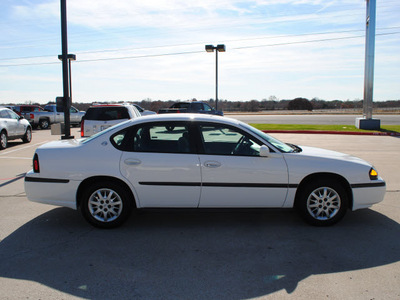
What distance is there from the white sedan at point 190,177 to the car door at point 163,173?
13 mm

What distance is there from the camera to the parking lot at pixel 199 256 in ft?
11.5

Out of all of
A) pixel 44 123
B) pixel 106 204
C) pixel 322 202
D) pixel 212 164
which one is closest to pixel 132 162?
pixel 106 204

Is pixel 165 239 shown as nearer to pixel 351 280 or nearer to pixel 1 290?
pixel 1 290

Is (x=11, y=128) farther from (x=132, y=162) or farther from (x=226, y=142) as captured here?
(x=226, y=142)

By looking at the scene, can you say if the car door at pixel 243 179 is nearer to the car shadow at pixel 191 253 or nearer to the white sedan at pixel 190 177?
the white sedan at pixel 190 177

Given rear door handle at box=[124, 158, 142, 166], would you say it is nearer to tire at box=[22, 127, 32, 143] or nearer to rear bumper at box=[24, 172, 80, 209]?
rear bumper at box=[24, 172, 80, 209]

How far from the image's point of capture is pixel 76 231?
5109 millimetres

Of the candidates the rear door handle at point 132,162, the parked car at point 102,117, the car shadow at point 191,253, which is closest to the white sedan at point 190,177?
the rear door handle at point 132,162

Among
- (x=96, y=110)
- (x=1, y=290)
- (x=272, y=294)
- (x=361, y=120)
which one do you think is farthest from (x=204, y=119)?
(x=361, y=120)

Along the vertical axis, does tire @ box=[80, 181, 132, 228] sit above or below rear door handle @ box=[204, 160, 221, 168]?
below

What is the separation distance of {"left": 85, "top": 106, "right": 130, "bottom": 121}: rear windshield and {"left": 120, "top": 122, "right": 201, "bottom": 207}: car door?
305 inches

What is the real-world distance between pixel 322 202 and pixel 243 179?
1.15 m

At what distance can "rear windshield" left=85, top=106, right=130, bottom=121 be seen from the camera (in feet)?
41.2

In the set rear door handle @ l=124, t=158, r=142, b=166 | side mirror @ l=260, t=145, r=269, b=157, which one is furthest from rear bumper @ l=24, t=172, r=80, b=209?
side mirror @ l=260, t=145, r=269, b=157
